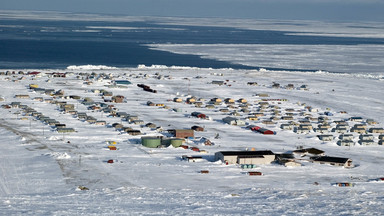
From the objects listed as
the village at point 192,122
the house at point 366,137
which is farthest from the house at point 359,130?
the house at point 366,137

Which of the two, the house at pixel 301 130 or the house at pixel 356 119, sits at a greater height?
the house at pixel 356 119

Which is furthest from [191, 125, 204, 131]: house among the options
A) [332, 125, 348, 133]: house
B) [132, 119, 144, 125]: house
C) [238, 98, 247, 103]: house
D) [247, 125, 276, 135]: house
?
[238, 98, 247, 103]: house

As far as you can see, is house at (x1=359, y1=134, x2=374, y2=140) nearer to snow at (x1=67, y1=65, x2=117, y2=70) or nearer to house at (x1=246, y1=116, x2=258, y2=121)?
house at (x1=246, y1=116, x2=258, y2=121)

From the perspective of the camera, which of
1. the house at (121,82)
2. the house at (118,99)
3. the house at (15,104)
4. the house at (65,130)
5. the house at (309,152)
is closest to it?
the house at (309,152)

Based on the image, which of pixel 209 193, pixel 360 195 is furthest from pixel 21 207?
pixel 360 195

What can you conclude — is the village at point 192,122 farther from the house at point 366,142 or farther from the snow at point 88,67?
the snow at point 88,67

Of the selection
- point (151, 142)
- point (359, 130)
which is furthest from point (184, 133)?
point (359, 130)
